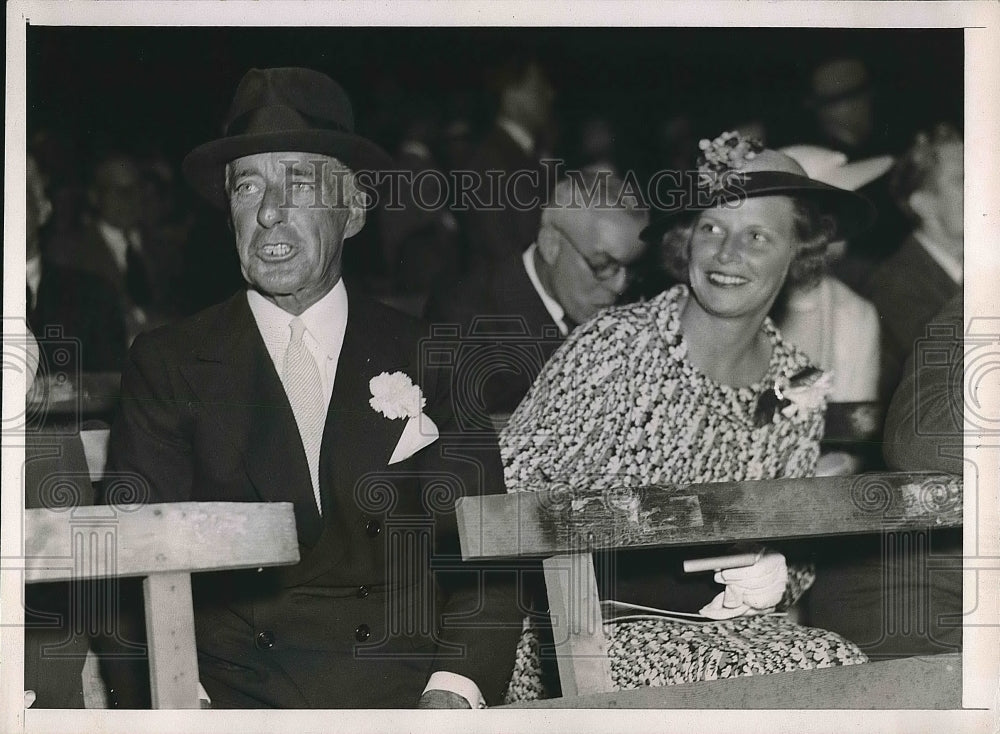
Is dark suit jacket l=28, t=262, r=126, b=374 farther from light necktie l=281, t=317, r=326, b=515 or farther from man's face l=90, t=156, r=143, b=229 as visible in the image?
light necktie l=281, t=317, r=326, b=515

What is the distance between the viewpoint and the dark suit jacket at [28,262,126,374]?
9.84 ft

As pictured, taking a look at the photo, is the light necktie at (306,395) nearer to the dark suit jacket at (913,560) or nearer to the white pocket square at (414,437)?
the white pocket square at (414,437)


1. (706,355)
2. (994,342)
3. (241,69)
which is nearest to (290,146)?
(241,69)

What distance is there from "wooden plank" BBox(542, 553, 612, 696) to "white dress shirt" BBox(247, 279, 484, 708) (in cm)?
26

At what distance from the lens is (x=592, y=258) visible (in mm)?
3055

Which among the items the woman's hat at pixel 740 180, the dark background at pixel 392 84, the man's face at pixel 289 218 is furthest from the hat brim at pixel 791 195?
the man's face at pixel 289 218

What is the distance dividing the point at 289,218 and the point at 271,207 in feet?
0.17

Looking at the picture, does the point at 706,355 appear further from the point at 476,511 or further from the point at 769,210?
the point at 476,511

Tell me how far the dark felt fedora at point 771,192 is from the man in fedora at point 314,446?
718 millimetres

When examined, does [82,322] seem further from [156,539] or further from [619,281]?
[619,281]

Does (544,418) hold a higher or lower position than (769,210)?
lower

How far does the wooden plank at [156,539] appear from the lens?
9.27ft

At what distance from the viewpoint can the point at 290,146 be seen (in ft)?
9.82

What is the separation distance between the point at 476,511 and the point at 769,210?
1096 mm
